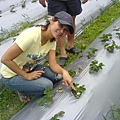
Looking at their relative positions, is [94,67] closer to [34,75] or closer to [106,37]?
[34,75]

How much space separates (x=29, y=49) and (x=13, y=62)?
0.61 feet

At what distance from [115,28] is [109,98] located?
168 centimetres

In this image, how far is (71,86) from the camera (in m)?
2.62

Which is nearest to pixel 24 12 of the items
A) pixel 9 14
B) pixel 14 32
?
pixel 9 14

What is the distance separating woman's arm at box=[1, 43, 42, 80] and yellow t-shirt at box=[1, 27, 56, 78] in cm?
5

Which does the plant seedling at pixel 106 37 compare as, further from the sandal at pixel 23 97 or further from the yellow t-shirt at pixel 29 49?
the sandal at pixel 23 97

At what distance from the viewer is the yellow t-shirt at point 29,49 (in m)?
2.50

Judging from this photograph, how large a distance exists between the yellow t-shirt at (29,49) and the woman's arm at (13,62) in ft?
0.16

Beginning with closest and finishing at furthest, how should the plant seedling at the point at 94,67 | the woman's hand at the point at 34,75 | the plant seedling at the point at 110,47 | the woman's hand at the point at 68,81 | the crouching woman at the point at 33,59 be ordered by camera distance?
the crouching woman at the point at 33,59 < the woman's hand at the point at 68,81 < the woman's hand at the point at 34,75 < the plant seedling at the point at 94,67 < the plant seedling at the point at 110,47

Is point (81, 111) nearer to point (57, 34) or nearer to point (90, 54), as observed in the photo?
point (57, 34)

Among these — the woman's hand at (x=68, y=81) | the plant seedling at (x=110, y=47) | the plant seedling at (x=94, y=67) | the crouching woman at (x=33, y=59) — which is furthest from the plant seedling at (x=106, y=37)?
the woman's hand at (x=68, y=81)

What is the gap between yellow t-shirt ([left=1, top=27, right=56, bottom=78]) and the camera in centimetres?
250

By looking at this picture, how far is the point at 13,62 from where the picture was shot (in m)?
2.56

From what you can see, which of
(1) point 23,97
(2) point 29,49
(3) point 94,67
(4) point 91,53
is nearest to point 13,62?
(2) point 29,49
